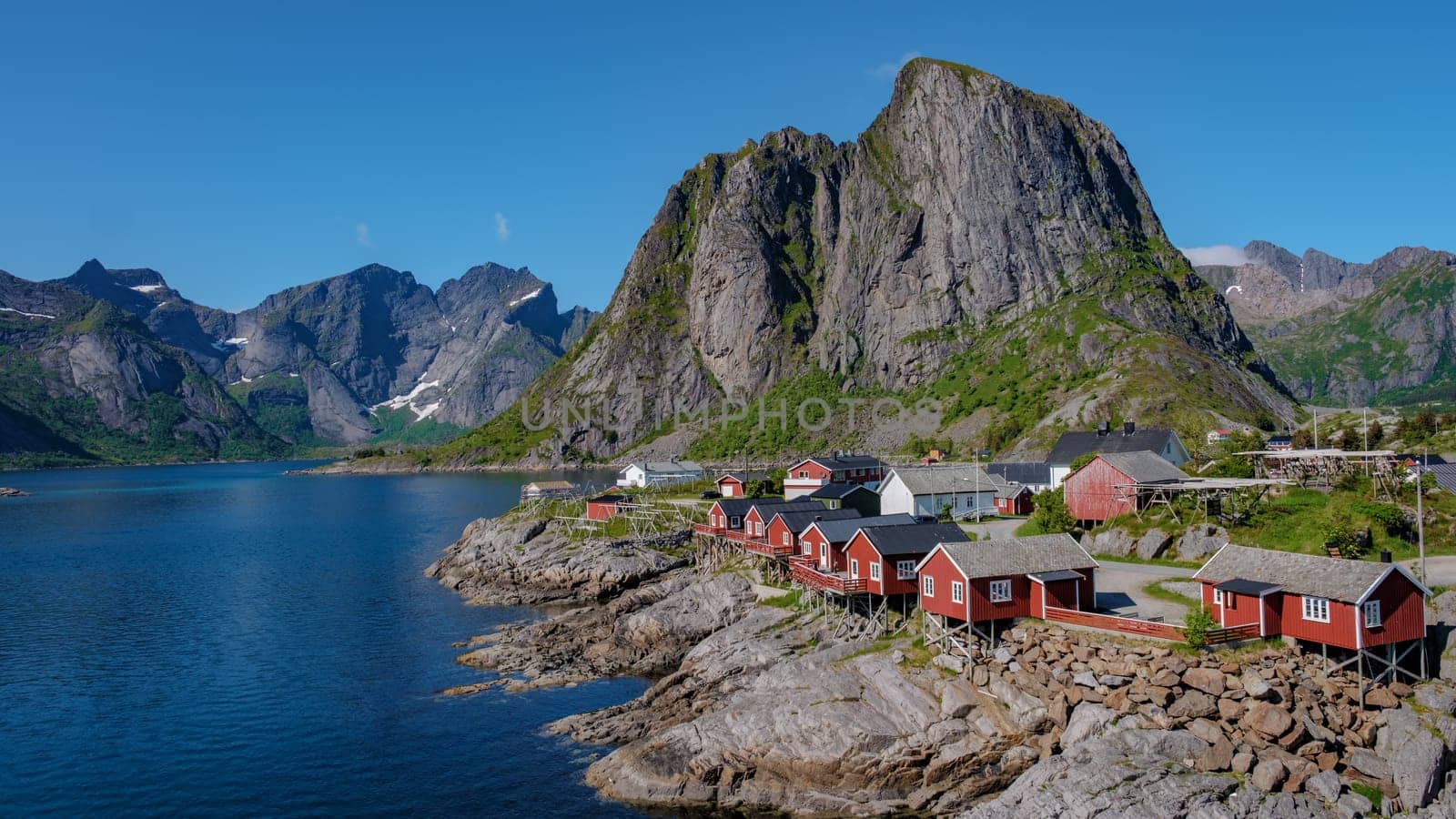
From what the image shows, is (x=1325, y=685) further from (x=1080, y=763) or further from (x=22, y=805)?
(x=22, y=805)

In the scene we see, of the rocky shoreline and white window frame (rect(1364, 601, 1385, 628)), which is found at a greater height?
white window frame (rect(1364, 601, 1385, 628))

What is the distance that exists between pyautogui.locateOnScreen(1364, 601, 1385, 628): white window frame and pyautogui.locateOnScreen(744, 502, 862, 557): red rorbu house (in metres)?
30.6

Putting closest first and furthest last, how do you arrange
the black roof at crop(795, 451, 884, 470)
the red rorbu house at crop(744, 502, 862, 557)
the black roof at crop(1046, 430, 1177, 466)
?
the red rorbu house at crop(744, 502, 862, 557) < the black roof at crop(1046, 430, 1177, 466) < the black roof at crop(795, 451, 884, 470)

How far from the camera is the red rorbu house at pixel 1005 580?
41.0 meters

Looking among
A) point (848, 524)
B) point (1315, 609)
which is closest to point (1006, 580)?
point (1315, 609)

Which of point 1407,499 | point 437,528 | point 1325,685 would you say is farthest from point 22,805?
point 437,528

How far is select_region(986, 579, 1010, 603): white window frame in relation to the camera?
1614 inches

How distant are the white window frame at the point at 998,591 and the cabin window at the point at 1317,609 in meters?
11.3

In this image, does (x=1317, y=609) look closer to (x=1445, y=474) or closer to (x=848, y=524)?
(x=848, y=524)

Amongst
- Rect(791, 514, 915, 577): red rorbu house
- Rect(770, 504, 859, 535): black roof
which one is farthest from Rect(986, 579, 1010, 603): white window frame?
Rect(770, 504, 859, 535): black roof

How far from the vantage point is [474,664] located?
55.5 m

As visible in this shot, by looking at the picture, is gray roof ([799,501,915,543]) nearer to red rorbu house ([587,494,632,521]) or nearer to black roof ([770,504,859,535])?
black roof ([770,504,859,535])

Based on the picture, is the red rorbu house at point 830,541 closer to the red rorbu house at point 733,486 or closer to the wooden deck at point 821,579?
the wooden deck at point 821,579

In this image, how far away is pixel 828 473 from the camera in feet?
300
